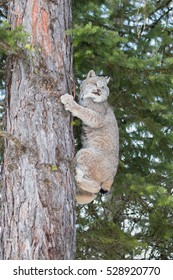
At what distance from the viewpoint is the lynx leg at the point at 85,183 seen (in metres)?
5.71

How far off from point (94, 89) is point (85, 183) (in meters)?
1.13

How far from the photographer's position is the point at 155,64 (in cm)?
605

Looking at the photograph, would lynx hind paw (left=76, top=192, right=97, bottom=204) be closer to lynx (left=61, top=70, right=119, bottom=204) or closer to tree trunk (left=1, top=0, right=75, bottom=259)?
lynx (left=61, top=70, right=119, bottom=204)

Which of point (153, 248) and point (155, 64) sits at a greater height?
point (155, 64)

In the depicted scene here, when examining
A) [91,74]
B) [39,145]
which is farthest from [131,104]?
[39,145]

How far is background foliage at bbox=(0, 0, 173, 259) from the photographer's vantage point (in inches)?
235

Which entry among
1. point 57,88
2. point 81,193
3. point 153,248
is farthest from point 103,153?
point 153,248

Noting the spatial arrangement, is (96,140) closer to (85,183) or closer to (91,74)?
(85,183)

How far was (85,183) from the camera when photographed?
5867 mm

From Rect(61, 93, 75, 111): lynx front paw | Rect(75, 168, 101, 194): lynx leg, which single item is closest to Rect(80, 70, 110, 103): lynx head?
Rect(61, 93, 75, 111): lynx front paw

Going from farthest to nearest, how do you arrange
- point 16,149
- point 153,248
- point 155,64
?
point 153,248
point 155,64
point 16,149

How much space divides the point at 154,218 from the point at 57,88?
8.80ft

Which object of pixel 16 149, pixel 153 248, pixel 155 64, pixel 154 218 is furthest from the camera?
pixel 153 248
